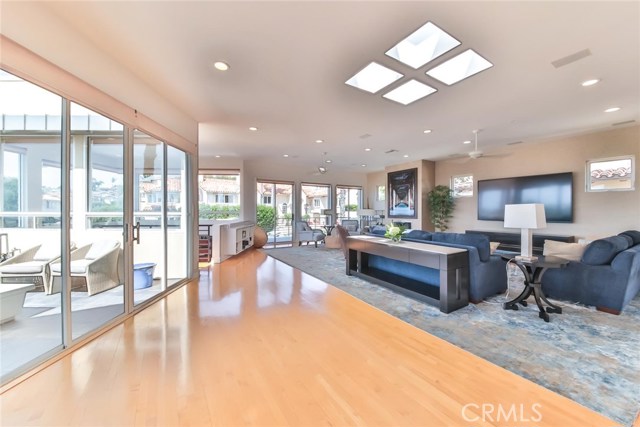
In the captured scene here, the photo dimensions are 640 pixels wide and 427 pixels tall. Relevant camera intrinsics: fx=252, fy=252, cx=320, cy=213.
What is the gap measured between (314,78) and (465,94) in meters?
2.06

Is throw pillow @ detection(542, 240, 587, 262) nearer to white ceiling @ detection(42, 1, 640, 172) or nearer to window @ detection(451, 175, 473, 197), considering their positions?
white ceiling @ detection(42, 1, 640, 172)

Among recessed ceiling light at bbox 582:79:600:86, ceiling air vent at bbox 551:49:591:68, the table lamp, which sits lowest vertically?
the table lamp

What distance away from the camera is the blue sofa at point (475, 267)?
10.9ft

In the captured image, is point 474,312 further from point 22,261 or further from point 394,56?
point 22,261

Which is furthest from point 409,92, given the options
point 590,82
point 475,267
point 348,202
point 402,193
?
point 348,202

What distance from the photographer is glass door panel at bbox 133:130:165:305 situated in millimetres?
3344

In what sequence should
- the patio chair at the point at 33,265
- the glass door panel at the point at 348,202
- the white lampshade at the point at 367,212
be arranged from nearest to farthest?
1. the patio chair at the point at 33,265
2. the white lampshade at the point at 367,212
3. the glass door panel at the point at 348,202

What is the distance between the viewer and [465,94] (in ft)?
11.1

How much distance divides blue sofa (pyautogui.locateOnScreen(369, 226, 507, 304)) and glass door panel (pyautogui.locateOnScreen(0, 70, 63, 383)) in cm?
417

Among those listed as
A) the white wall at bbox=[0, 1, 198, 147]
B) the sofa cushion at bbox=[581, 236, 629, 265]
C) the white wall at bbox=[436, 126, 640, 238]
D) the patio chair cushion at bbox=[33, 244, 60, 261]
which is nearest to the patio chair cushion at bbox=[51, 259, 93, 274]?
the patio chair cushion at bbox=[33, 244, 60, 261]

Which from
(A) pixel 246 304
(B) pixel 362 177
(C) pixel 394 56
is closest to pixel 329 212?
(B) pixel 362 177

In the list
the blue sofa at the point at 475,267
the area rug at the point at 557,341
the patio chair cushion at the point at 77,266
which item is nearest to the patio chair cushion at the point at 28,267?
the patio chair cushion at the point at 77,266

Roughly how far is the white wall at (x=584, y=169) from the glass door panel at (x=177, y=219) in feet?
25.0

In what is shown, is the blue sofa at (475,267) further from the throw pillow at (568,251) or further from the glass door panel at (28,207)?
the glass door panel at (28,207)
